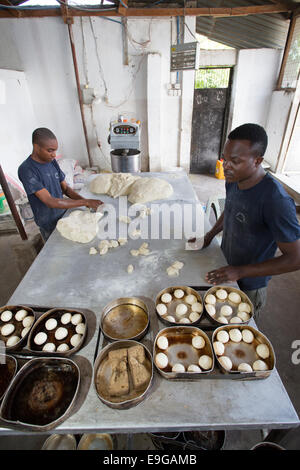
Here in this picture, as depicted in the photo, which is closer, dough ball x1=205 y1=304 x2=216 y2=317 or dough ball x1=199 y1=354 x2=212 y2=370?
dough ball x1=199 y1=354 x2=212 y2=370

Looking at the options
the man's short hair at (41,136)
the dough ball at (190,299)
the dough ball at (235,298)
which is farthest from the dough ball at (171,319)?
the man's short hair at (41,136)

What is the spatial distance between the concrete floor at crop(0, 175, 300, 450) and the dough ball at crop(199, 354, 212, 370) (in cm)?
75

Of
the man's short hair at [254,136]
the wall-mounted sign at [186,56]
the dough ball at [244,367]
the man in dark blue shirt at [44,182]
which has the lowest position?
the dough ball at [244,367]

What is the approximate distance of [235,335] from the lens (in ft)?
3.96

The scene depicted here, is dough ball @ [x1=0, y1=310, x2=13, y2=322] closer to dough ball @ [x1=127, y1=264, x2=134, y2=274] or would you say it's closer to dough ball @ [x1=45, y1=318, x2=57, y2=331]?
dough ball @ [x1=45, y1=318, x2=57, y2=331]

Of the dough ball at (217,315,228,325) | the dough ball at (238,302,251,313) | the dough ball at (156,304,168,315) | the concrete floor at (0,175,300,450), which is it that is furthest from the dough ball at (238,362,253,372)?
the concrete floor at (0,175,300,450)

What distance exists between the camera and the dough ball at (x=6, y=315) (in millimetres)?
1327

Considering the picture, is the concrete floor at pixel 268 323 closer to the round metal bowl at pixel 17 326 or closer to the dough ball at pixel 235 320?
the dough ball at pixel 235 320

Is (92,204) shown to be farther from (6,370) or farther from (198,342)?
(198,342)

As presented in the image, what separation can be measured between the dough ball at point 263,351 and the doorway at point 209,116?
6.00 meters

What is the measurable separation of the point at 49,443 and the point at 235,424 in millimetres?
1256

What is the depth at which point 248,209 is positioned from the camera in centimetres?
150

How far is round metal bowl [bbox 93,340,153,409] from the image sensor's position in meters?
0.96
